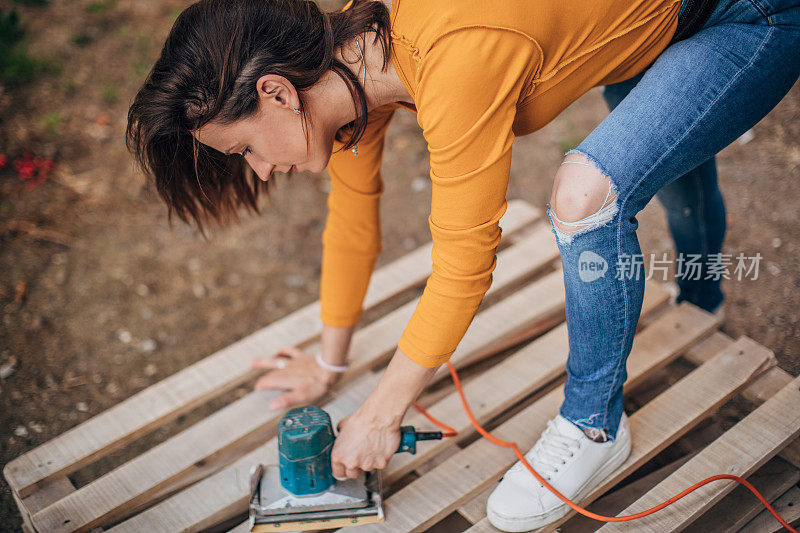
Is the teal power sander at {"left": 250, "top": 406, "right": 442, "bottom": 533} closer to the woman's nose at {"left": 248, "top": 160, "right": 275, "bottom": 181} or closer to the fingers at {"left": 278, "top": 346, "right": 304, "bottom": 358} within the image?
the fingers at {"left": 278, "top": 346, "right": 304, "bottom": 358}

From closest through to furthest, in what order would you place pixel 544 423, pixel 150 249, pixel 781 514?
pixel 781 514
pixel 544 423
pixel 150 249

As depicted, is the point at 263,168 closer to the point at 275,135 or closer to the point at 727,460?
the point at 275,135

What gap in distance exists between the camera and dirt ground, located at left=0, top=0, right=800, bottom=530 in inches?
97.1

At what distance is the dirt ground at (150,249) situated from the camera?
97.1 inches

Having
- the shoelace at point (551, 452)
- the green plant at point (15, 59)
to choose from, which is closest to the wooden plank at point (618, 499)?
the shoelace at point (551, 452)

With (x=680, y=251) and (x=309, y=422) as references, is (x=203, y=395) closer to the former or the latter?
(x=309, y=422)

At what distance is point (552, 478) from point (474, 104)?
3.15ft

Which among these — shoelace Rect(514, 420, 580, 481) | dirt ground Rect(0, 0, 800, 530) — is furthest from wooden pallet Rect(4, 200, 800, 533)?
dirt ground Rect(0, 0, 800, 530)

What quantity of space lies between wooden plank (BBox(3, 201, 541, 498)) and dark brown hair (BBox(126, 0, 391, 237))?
904mm

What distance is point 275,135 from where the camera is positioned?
1.33 m

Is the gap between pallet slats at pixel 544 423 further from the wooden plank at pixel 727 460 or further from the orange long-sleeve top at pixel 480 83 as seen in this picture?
the orange long-sleeve top at pixel 480 83

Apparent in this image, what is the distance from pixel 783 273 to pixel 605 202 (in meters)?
1.73

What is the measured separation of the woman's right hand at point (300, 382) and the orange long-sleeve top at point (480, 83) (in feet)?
2.18

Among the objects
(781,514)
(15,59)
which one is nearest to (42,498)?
(781,514)
